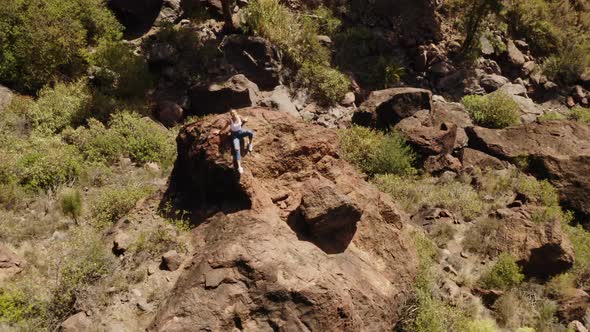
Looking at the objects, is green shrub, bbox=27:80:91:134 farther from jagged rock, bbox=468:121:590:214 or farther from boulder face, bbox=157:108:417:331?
jagged rock, bbox=468:121:590:214

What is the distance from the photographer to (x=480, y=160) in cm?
1220

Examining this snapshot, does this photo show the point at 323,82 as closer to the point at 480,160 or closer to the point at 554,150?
the point at 480,160

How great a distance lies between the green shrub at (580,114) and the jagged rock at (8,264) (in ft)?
61.9

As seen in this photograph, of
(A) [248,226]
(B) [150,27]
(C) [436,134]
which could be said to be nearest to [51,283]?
(A) [248,226]

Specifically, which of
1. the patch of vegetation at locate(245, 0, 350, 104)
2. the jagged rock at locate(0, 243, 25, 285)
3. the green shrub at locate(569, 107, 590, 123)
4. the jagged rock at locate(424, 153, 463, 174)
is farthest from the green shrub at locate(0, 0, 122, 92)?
the green shrub at locate(569, 107, 590, 123)

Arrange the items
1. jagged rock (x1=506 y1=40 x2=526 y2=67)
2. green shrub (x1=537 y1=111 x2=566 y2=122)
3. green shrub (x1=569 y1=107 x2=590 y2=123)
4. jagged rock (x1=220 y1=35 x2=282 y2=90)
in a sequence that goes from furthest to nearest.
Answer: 1. jagged rock (x1=506 y1=40 x2=526 y2=67)
2. green shrub (x1=569 y1=107 x2=590 y2=123)
3. green shrub (x1=537 y1=111 x2=566 y2=122)
4. jagged rock (x1=220 y1=35 x2=282 y2=90)

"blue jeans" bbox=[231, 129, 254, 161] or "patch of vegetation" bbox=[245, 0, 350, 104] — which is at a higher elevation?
"blue jeans" bbox=[231, 129, 254, 161]

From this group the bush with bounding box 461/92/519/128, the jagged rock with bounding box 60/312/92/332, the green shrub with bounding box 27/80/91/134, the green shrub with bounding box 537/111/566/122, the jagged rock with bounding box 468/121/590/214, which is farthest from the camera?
the green shrub with bounding box 537/111/566/122

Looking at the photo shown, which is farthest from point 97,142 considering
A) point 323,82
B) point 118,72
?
point 323,82

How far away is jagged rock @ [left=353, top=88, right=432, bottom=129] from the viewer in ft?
44.8

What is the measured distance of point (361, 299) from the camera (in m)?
5.79

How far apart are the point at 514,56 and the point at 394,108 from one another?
9373 millimetres

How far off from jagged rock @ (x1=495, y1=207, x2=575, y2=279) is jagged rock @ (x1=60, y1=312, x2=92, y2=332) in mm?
7646

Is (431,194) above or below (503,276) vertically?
below
